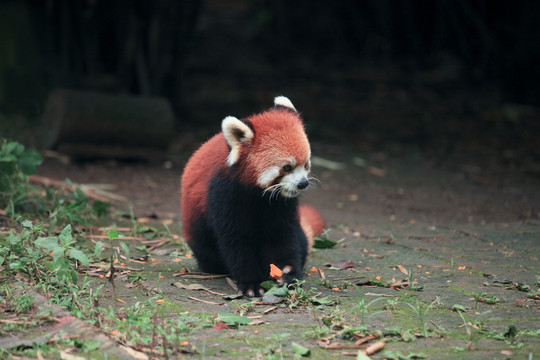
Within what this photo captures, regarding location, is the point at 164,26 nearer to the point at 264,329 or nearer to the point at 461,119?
the point at 461,119

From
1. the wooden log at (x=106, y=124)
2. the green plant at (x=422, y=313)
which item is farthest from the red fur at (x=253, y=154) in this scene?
the wooden log at (x=106, y=124)

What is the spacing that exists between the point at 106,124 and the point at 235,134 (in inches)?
166

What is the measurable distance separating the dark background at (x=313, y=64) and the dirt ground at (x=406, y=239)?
3.45 ft

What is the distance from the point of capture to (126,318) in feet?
8.50

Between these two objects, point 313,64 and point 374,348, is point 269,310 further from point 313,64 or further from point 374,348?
point 313,64

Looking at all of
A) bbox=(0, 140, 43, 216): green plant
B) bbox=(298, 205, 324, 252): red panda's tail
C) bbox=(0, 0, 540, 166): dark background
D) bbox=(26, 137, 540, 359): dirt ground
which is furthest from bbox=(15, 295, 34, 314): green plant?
bbox=(0, 0, 540, 166): dark background

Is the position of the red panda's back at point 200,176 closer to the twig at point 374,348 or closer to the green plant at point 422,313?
the green plant at point 422,313

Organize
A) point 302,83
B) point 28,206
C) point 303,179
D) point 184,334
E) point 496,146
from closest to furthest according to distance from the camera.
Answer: point 184,334, point 303,179, point 28,206, point 496,146, point 302,83

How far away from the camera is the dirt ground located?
8.24 ft

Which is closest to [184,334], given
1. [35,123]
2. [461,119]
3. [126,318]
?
[126,318]

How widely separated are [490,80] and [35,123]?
7.63m

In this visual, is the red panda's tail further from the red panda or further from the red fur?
the red fur

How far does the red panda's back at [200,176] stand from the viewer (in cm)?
346

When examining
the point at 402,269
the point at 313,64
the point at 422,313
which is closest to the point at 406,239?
the point at 402,269
